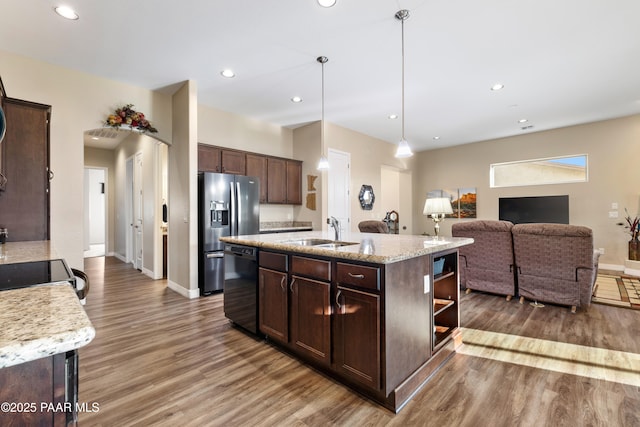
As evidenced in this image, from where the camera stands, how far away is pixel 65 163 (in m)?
3.58

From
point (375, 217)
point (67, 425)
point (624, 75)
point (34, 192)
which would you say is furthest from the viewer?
point (375, 217)

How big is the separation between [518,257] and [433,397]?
2.52m

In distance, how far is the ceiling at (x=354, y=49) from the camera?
2635mm

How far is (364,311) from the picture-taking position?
1.79 meters

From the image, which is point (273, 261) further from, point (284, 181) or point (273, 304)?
point (284, 181)

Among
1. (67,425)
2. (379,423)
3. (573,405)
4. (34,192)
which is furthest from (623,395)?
(34,192)

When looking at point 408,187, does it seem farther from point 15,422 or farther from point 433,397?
point 15,422

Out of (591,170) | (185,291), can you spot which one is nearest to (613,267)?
(591,170)

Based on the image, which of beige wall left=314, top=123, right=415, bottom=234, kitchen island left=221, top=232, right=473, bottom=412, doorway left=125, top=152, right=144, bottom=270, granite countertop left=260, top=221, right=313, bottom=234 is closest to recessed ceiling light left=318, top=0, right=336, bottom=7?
kitchen island left=221, top=232, right=473, bottom=412

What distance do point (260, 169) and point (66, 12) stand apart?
3.10 metres

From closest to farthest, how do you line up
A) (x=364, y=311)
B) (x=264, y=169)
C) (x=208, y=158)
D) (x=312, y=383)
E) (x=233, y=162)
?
(x=364, y=311), (x=312, y=383), (x=208, y=158), (x=233, y=162), (x=264, y=169)

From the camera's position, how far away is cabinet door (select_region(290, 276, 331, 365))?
2.01m

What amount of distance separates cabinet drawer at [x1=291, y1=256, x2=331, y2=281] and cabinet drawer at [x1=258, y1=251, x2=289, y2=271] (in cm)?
10

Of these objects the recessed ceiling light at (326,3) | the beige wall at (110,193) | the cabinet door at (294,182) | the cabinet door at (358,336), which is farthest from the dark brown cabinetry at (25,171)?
the beige wall at (110,193)
